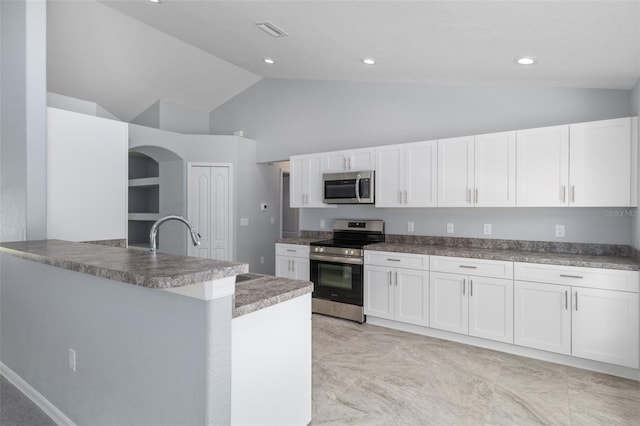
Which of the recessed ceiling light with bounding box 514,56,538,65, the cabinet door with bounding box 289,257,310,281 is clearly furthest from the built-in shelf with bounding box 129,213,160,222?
the recessed ceiling light with bounding box 514,56,538,65

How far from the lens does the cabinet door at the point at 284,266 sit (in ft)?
15.8

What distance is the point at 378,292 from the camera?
13.3 ft

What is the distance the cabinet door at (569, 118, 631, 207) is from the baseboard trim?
4.13 meters

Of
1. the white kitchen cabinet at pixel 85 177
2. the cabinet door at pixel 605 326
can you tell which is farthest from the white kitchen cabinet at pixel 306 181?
the cabinet door at pixel 605 326

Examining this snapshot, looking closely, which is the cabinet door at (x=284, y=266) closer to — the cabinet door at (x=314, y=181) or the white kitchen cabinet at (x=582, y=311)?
the cabinet door at (x=314, y=181)

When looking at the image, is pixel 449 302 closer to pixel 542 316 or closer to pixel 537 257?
pixel 542 316

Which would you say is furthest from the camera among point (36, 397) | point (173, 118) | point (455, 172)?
point (173, 118)

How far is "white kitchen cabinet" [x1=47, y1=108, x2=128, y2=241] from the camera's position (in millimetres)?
3107

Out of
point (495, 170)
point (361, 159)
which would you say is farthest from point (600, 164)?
point (361, 159)

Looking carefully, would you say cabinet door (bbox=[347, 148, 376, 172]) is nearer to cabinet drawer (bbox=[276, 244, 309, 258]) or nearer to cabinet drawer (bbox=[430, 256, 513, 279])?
cabinet drawer (bbox=[276, 244, 309, 258])

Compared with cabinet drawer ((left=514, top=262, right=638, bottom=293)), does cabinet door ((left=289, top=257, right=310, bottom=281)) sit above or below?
below

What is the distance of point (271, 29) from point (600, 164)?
3.21 metres

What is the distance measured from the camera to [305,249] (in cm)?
466

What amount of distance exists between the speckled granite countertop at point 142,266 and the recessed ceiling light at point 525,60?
9.40ft
